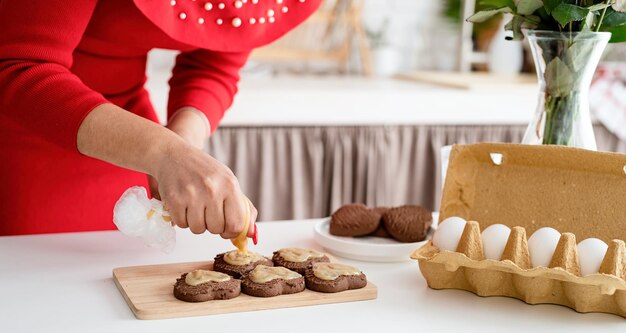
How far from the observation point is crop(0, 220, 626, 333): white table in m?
0.86

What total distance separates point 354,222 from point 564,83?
35 cm

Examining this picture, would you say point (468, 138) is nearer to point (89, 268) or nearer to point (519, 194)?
point (519, 194)

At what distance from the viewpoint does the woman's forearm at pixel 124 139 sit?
96cm

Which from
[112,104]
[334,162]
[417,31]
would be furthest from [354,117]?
[112,104]

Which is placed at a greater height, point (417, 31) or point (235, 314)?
point (417, 31)

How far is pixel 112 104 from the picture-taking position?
1.04 m

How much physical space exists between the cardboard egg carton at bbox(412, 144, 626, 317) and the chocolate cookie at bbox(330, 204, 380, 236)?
12 centimetres

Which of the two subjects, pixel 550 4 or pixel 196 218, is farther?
pixel 550 4

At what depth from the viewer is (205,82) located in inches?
57.6

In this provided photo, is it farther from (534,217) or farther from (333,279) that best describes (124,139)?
(534,217)

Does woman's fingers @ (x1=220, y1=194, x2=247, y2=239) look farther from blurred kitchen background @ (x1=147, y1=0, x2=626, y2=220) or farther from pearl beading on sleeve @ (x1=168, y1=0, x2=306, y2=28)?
blurred kitchen background @ (x1=147, y1=0, x2=626, y2=220)

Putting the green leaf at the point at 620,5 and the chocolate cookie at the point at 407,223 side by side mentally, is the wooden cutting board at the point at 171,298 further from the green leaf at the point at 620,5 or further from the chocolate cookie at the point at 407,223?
the green leaf at the point at 620,5

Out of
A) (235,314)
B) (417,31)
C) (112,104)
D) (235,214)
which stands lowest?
(235,314)

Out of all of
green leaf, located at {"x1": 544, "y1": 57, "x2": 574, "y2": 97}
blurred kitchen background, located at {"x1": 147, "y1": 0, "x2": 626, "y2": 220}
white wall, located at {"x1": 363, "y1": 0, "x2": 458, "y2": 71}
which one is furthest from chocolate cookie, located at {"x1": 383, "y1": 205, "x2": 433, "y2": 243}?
white wall, located at {"x1": 363, "y1": 0, "x2": 458, "y2": 71}
